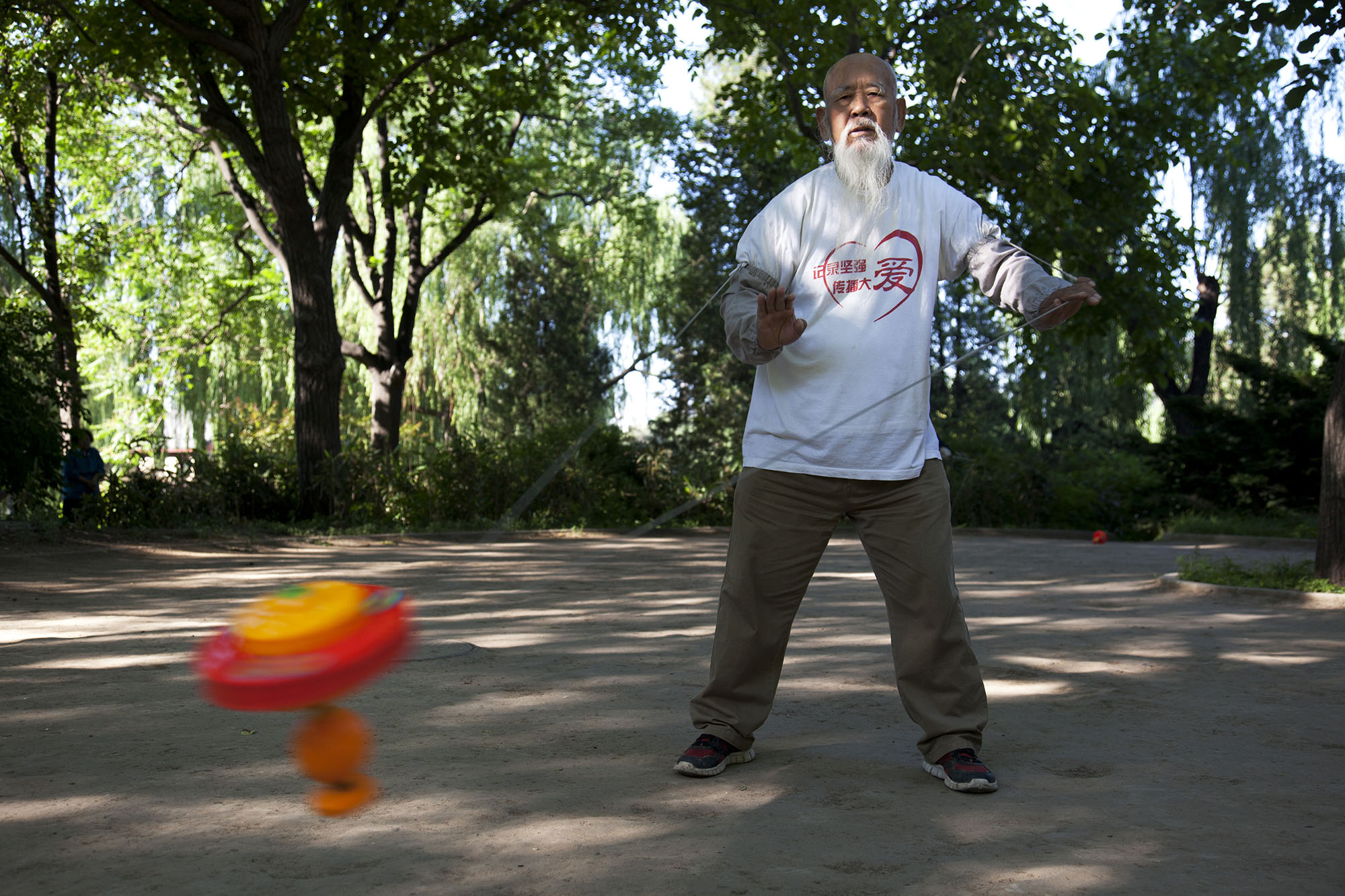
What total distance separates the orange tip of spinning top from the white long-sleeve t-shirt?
1409 millimetres

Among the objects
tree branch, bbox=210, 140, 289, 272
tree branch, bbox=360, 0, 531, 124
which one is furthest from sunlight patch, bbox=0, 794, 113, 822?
tree branch, bbox=210, 140, 289, 272

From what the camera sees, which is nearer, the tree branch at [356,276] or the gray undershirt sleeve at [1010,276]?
the gray undershirt sleeve at [1010,276]

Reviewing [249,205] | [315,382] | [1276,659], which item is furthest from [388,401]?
[1276,659]

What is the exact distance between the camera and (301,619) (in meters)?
2.60

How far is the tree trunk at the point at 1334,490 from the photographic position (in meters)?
8.66

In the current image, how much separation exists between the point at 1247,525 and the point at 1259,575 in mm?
7122

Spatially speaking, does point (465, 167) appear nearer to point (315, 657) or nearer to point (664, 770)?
point (664, 770)

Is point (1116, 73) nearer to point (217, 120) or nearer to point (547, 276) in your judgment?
point (547, 276)

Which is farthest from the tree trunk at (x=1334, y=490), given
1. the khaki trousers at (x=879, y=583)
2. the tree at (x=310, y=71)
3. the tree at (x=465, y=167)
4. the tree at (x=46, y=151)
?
the tree at (x=46, y=151)

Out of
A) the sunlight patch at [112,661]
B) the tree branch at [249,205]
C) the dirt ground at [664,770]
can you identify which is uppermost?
the tree branch at [249,205]

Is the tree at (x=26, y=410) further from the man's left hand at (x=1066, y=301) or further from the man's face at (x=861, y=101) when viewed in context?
the man's left hand at (x=1066, y=301)

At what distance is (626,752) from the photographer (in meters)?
3.85

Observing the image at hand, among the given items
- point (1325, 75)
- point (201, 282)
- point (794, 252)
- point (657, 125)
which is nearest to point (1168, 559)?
point (1325, 75)

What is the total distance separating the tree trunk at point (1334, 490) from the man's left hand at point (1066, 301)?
650cm
